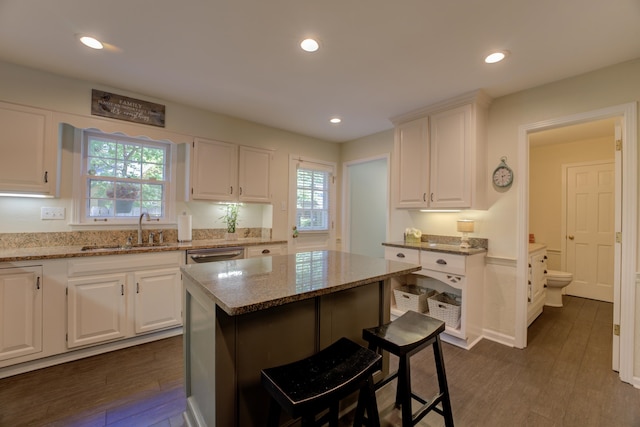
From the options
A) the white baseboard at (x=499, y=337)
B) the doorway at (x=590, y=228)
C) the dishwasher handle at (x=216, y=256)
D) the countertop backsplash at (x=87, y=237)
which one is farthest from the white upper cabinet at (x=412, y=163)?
the doorway at (x=590, y=228)

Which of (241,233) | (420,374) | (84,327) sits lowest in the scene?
(420,374)

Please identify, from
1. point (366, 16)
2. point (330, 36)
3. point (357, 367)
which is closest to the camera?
point (357, 367)

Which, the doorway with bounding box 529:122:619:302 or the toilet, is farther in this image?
the doorway with bounding box 529:122:619:302

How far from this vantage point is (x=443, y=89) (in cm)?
269

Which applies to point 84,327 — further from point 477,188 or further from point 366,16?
point 477,188

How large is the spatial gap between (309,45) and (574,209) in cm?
489

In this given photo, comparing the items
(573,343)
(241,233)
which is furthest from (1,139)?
(573,343)

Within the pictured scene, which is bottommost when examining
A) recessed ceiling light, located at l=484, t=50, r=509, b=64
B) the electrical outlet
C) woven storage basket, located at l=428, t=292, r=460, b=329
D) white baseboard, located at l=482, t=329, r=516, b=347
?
white baseboard, located at l=482, t=329, r=516, b=347

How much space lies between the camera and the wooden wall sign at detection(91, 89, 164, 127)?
2684mm

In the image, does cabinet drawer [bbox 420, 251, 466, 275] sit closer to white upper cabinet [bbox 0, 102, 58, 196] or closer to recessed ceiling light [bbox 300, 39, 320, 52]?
recessed ceiling light [bbox 300, 39, 320, 52]

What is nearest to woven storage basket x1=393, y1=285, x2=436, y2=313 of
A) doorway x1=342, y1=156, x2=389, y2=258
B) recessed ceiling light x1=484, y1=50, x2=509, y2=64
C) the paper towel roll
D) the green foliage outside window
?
doorway x1=342, y1=156, x2=389, y2=258

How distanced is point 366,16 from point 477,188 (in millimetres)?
1977

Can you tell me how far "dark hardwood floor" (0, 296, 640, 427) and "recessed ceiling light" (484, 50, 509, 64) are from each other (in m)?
2.55

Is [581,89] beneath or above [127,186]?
above
